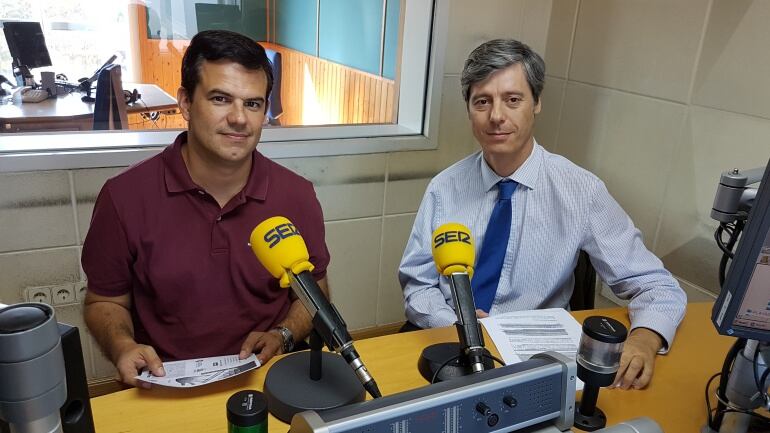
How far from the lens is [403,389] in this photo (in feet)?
3.84

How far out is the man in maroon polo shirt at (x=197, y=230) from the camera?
1444 mm

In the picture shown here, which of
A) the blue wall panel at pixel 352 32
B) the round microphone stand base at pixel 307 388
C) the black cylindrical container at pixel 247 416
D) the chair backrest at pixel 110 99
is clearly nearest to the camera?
the black cylindrical container at pixel 247 416

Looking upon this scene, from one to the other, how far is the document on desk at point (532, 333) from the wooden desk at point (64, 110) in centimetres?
164

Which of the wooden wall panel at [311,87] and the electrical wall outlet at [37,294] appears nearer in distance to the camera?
the electrical wall outlet at [37,294]

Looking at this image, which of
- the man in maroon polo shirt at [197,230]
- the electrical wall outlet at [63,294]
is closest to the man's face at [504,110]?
the man in maroon polo shirt at [197,230]

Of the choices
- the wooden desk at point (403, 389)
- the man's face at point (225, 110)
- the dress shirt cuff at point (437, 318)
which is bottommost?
the dress shirt cuff at point (437, 318)

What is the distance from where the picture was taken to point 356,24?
2.91m

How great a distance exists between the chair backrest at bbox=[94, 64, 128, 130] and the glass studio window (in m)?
0.04

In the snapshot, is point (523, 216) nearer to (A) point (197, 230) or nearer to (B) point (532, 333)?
(B) point (532, 333)

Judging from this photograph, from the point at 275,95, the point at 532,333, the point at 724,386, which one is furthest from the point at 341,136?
the point at 724,386

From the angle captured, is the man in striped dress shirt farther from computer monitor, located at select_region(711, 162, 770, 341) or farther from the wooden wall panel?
the wooden wall panel

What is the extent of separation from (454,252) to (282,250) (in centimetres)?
28

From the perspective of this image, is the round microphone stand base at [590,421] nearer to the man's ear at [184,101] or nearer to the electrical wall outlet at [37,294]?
the man's ear at [184,101]

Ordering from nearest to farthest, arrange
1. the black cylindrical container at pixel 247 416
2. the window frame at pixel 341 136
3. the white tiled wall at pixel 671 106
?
the black cylindrical container at pixel 247 416
the white tiled wall at pixel 671 106
the window frame at pixel 341 136
